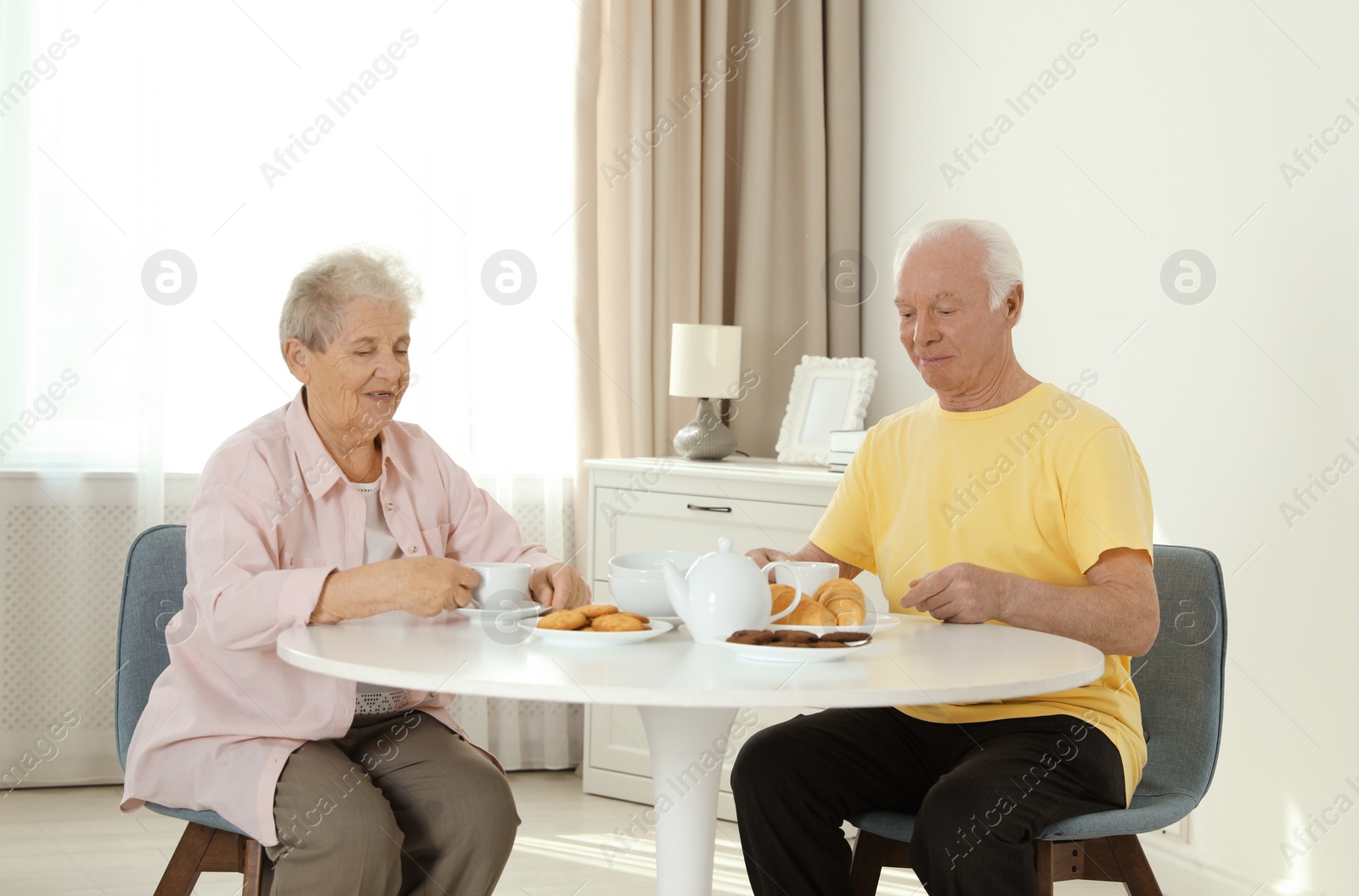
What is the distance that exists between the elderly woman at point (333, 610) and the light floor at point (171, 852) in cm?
110

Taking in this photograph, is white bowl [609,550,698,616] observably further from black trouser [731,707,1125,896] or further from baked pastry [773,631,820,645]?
black trouser [731,707,1125,896]

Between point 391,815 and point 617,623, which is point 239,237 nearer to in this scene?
point 391,815

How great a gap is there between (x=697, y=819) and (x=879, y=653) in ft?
1.09

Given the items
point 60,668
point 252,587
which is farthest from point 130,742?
point 60,668

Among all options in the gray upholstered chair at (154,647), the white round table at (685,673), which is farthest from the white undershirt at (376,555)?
the gray upholstered chair at (154,647)

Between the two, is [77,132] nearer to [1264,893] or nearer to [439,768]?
[439,768]

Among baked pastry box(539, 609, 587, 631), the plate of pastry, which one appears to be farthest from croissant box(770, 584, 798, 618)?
baked pastry box(539, 609, 587, 631)

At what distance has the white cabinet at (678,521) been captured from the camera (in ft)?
→ 10.7

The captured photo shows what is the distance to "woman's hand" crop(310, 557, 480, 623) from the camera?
1.64 m

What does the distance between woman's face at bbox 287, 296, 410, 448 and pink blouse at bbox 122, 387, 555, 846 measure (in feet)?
0.15

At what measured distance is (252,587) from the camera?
1.65 meters

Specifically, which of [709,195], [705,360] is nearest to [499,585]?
[705,360]

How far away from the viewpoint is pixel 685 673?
4.47 feet

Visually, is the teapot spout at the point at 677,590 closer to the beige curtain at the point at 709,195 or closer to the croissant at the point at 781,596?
the croissant at the point at 781,596
